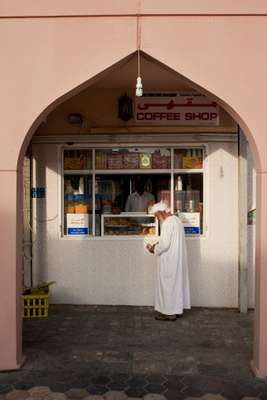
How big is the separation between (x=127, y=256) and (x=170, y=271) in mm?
941

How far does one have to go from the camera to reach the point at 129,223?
766 cm

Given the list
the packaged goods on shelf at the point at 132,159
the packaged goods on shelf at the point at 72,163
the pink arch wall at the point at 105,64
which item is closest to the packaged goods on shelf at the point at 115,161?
the packaged goods on shelf at the point at 132,159

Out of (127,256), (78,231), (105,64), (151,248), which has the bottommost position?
(127,256)

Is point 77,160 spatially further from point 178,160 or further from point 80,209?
point 178,160

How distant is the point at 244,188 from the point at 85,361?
3488 mm

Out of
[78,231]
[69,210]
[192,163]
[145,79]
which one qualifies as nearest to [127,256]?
[78,231]

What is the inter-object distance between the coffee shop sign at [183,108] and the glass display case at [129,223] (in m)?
1.47

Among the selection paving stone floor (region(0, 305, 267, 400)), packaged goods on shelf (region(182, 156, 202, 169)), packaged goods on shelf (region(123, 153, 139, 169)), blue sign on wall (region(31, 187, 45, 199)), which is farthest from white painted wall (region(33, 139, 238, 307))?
packaged goods on shelf (region(123, 153, 139, 169))

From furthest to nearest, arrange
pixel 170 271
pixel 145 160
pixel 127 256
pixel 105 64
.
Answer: pixel 145 160
pixel 127 256
pixel 170 271
pixel 105 64

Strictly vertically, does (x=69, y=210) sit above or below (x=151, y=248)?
above

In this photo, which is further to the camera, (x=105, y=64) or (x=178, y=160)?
(x=178, y=160)

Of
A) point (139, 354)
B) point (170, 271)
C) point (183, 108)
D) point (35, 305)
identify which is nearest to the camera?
point (139, 354)

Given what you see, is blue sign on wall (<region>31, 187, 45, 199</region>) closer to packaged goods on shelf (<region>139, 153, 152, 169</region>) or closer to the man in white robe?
packaged goods on shelf (<region>139, 153, 152, 169</region>)

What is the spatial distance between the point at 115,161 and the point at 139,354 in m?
3.20
